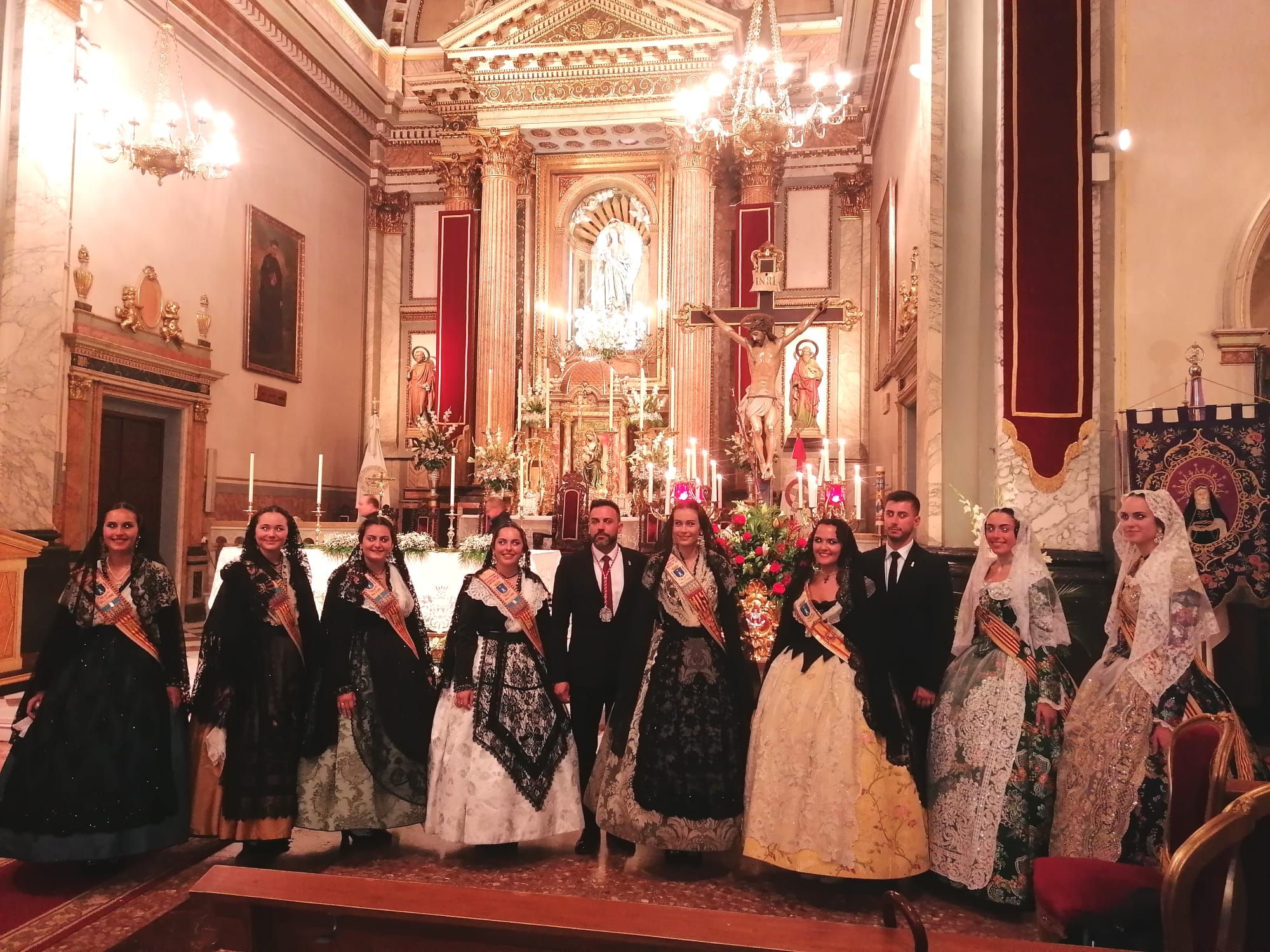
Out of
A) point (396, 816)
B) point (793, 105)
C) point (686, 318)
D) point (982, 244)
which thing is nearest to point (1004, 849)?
point (396, 816)

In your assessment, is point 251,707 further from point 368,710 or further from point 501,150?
point 501,150

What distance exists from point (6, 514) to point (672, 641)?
695 cm

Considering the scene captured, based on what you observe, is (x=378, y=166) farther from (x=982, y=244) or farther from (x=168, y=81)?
(x=982, y=244)

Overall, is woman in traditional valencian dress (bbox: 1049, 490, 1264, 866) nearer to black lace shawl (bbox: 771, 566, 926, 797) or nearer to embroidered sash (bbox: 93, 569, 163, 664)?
black lace shawl (bbox: 771, 566, 926, 797)

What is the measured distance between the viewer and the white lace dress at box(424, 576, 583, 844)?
409 centimetres

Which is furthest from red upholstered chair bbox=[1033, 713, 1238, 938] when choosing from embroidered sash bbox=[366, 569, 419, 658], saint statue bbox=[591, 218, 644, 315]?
saint statue bbox=[591, 218, 644, 315]

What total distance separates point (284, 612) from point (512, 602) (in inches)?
40.5

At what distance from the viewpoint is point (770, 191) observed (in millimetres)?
14297

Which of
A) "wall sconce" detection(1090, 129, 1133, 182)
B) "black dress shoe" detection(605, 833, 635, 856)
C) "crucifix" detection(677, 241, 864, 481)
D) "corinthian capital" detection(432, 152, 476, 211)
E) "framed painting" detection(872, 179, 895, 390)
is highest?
"corinthian capital" detection(432, 152, 476, 211)

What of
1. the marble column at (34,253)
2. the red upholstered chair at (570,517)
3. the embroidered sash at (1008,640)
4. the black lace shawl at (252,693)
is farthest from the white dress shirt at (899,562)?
the marble column at (34,253)

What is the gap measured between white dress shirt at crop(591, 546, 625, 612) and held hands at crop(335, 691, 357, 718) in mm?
1206

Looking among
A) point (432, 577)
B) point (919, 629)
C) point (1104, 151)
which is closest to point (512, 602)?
point (919, 629)

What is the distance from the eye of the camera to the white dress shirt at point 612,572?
4.55 metres

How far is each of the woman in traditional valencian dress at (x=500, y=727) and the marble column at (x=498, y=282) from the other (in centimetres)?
998
